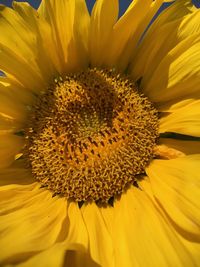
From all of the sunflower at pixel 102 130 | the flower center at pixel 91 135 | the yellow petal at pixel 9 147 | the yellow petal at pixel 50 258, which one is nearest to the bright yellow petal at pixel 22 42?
the sunflower at pixel 102 130

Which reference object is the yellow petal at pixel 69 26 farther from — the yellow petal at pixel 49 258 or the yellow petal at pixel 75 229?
the yellow petal at pixel 49 258

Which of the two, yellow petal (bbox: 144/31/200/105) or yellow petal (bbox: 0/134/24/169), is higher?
yellow petal (bbox: 144/31/200/105)

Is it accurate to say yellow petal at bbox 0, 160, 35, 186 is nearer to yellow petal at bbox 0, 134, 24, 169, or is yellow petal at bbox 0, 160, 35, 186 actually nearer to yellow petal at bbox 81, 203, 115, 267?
yellow petal at bbox 0, 134, 24, 169

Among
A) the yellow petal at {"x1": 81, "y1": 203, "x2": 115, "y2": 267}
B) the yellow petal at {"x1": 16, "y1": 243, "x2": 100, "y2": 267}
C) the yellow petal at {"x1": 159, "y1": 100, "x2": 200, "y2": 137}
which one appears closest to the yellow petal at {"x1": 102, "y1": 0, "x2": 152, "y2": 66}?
the yellow petal at {"x1": 159, "y1": 100, "x2": 200, "y2": 137}

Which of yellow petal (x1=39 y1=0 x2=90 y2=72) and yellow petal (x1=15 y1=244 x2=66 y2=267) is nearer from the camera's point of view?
yellow petal (x1=15 y1=244 x2=66 y2=267)

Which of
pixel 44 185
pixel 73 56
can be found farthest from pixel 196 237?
pixel 73 56

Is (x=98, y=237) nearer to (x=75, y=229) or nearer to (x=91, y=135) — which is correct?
(x=75, y=229)
